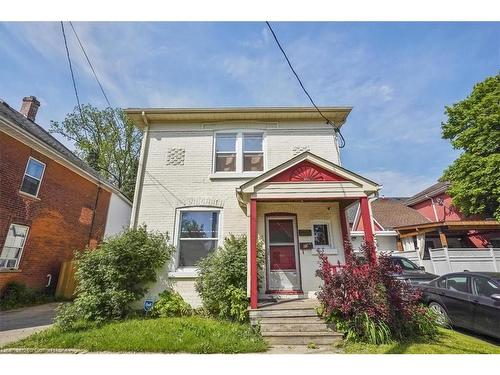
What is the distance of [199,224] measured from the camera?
8039mm

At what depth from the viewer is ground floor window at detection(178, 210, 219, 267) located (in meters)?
7.77

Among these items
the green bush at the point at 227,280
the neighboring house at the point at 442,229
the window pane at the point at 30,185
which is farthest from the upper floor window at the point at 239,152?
the neighboring house at the point at 442,229

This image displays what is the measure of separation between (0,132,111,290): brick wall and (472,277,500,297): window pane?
15147 mm

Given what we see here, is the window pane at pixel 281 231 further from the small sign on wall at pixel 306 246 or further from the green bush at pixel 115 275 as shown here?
the green bush at pixel 115 275

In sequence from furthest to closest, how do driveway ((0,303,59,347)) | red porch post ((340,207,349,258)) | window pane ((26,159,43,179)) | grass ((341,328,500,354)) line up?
window pane ((26,159,43,179)), red porch post ((340,207,349,258)), driveway ((0,303,59,347)), grass ((341,328,500,354))

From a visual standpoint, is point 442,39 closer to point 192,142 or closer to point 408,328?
point 408,328

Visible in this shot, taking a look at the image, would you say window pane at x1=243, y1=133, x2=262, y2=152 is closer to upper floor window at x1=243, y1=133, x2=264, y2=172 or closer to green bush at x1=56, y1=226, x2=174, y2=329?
upper floor window at x1=243, y1=133, x2=264, y2=172

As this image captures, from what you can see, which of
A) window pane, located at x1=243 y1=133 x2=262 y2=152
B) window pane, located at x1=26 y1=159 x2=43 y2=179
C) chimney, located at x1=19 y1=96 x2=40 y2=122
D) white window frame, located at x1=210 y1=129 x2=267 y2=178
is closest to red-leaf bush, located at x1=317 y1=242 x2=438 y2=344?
white window frame, located at x1=210 y1=129 x2=267 y2=178

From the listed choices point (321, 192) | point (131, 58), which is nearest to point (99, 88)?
point (131, 58)

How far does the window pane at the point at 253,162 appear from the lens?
8.76 metres

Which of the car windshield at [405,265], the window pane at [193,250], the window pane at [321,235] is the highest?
the window pane at [321,235]

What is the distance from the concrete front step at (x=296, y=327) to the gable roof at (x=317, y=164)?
3.24 metres

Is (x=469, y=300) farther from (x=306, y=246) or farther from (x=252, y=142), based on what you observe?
(x=252, y=142)

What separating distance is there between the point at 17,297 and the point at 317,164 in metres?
11.9
